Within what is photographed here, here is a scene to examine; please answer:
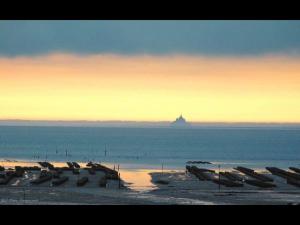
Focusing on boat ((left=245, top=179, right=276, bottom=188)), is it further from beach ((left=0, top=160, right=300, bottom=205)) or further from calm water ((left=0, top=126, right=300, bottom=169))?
calm water ((left=0, top=126, right=300, bottom=169))

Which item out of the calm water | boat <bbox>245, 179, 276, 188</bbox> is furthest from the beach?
the calm water

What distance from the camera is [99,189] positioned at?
26422mm

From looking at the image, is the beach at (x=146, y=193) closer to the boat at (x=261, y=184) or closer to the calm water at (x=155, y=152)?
the boat at (x=261, y=184)

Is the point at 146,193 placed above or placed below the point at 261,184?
below

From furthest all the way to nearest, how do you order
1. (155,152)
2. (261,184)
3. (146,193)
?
(155,152) → (261,184) → (146,193)

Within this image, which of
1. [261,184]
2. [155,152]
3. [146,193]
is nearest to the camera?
[146,193]

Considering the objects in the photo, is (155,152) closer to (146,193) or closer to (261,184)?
(261,184)

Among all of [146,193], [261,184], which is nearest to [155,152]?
[261,184]

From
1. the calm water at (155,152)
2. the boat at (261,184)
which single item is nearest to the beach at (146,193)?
the boat at (261,184)

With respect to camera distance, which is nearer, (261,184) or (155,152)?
(261,184)

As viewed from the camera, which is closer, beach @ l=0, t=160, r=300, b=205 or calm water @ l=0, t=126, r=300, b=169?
beach @ l=0, t=160, r=300, b=205

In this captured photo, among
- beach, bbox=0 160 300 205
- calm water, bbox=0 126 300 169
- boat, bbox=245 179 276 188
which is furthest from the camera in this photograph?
calm water, bbox=0 126 300 169
